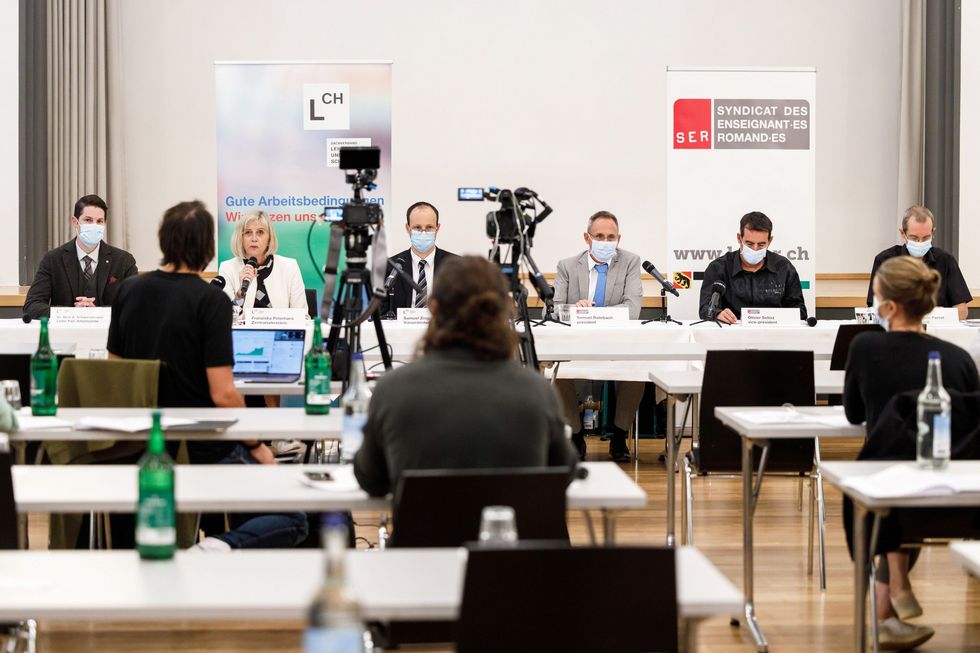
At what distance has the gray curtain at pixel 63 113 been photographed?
866 centimetres

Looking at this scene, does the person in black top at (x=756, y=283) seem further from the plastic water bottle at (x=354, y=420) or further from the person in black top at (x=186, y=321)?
the plastic water bottle at (x=354, y=420)

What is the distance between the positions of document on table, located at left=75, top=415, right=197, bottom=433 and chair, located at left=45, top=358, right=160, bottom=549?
0.12 m

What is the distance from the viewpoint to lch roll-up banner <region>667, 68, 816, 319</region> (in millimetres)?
7590

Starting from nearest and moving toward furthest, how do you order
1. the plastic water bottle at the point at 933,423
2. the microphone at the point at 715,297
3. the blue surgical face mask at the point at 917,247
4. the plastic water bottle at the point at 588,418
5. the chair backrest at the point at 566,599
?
the chair backrest at the point at 566,599
the plastic water bottle at the point at 933,423
the microphone at the point at 715,297
the blue surgical face mask at the point at 917,247
the plastic water bottle at the point at 588,418

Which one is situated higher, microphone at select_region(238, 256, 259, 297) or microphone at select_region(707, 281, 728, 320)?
microphone at select_region(238, 256, 259, 297)

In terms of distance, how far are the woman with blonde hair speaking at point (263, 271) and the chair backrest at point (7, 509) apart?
3.79m

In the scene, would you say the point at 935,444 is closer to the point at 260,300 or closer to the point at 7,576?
the point at 7,576

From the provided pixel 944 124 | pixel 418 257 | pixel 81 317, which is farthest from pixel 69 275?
pixel 944 124

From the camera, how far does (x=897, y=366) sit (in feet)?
10.9

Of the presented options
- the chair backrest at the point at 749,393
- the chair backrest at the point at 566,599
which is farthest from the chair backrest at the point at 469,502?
the chair backrest at the point at 749,393

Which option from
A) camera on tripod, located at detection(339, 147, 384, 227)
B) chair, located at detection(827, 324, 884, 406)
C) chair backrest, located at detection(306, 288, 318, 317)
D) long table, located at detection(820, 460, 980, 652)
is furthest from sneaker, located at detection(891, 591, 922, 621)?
chair backrest, located at detection(306, 288, 318, 317)

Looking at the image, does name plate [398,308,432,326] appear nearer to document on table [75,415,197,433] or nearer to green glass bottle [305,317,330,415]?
green glass bottle [305,317,330,415]

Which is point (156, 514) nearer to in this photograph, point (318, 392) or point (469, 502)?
point (469, 502)

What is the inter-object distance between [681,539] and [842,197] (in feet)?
17.4
